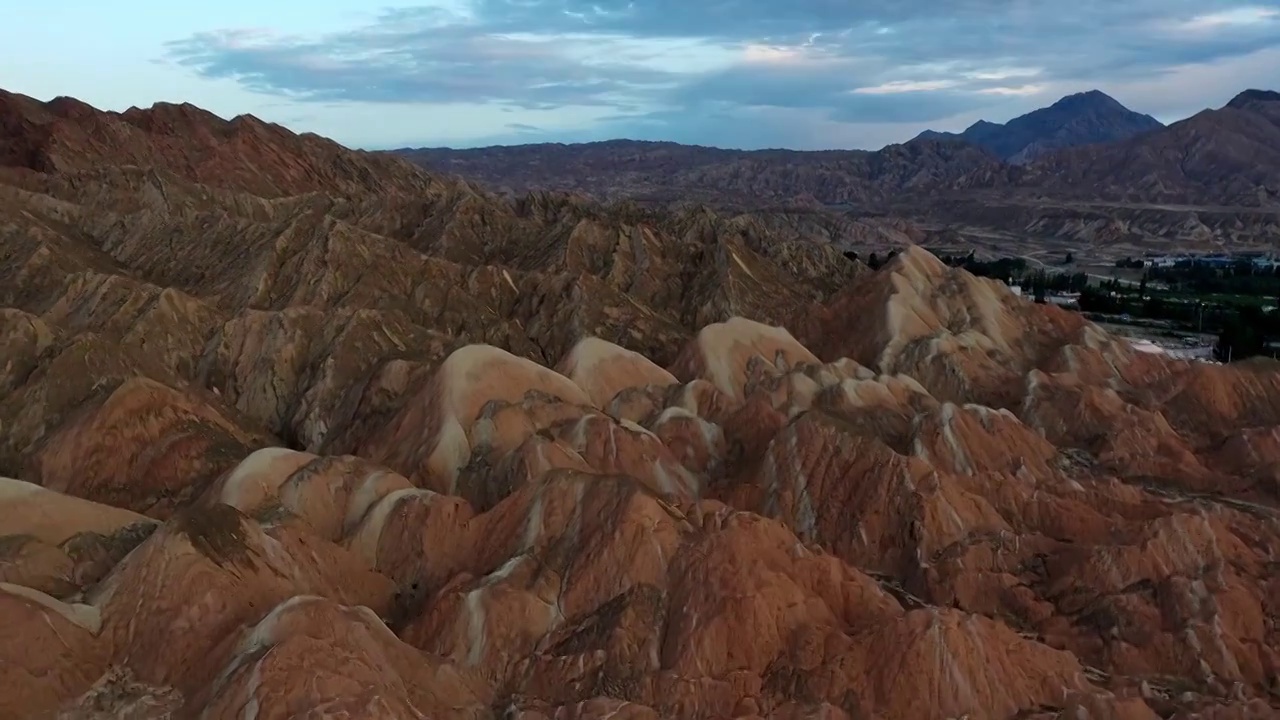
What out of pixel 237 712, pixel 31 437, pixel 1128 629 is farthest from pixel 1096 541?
pixel 31 437

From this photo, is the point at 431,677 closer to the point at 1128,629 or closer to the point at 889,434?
the point at 1128,629

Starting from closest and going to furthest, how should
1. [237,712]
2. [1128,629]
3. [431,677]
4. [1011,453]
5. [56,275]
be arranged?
[237,712]
[431,677]
[1128,629]
[1011,453]
[56,275]

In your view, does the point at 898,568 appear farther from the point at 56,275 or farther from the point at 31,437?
the point at 56,275

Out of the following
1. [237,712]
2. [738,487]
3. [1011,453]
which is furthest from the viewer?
[1011,453]

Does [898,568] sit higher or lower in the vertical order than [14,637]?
lower

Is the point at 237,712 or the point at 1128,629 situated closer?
the point at 237,712

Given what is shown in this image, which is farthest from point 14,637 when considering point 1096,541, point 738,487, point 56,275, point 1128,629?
point 56,275
